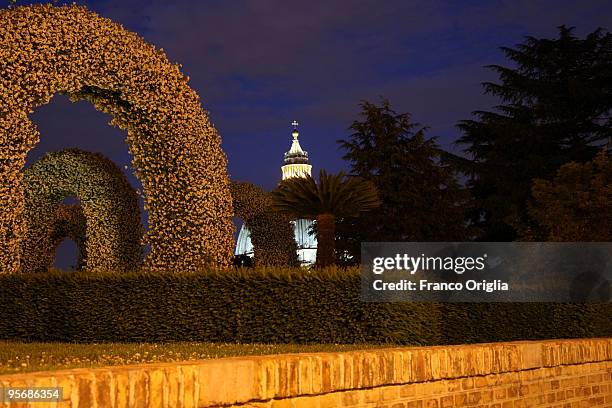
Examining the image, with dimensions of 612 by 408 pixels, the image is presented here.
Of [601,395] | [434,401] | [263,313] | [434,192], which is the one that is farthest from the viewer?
[434,192]

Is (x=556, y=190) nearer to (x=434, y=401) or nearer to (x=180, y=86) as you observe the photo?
(x=180, y=86)

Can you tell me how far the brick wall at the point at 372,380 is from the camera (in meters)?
3.99

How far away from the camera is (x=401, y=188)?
121 ft

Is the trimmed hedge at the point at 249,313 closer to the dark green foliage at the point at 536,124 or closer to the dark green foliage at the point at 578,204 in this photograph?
the dark green foliage at the point at 578,204

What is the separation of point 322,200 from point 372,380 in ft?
45.7

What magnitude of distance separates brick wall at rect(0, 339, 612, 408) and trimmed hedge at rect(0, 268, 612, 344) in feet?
18.5

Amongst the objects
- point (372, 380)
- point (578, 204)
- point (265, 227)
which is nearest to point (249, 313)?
point (372, 380)

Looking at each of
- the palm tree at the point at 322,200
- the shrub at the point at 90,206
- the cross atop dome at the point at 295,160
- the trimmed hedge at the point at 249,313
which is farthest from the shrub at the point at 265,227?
the cross atop dome at the point at 295,160

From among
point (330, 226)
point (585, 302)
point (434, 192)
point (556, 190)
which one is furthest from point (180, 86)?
point (434, 192)

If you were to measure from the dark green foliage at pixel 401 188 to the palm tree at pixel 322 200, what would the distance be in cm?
1577

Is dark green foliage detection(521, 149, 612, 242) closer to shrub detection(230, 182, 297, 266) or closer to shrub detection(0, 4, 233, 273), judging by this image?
shrub detection(230, 182, 297, 266)

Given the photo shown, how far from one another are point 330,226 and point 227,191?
2867 mm

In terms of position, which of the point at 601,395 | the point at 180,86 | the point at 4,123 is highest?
the point at 180,86

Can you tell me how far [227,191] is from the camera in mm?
18422
